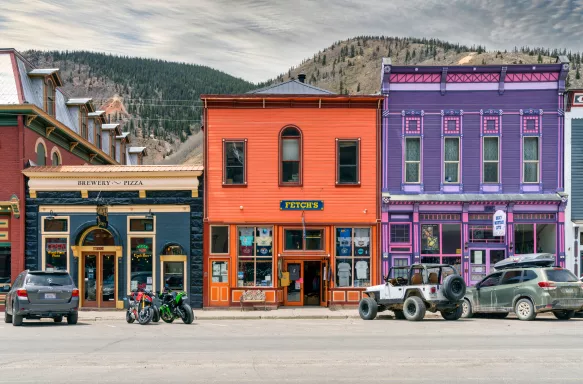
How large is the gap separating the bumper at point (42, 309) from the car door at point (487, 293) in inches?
505

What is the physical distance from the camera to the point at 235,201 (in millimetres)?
30766

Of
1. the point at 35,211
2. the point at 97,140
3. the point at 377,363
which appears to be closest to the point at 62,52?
the point at 97,140

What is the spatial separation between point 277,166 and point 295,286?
4839 mm

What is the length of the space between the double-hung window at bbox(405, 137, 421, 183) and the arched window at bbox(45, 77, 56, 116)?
50.7 feet

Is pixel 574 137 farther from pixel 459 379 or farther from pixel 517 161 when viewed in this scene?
pixel 459 379

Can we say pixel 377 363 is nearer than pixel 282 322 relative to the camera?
Yes

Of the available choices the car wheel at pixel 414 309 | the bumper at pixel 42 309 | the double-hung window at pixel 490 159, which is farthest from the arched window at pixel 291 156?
the bumper at pixel 42 309

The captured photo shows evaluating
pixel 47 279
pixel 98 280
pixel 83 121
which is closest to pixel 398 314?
pixel 47 279

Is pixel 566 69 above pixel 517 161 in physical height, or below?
above

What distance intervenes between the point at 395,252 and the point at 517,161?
241 inches

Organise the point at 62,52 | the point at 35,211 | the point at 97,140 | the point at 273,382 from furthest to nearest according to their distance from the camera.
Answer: the point at 62,52 < the point at 97,140 < the point at 35,211 < the point at 273,382

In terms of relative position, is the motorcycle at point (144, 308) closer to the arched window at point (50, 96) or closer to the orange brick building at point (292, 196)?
the orange brick building at point (292, 196)

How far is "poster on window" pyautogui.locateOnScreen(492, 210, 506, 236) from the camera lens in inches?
1134

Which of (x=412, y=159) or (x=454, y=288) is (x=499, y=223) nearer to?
(x=412, y=159)
